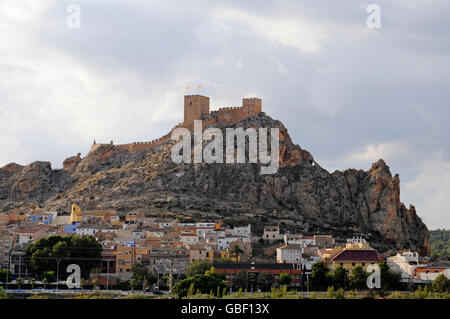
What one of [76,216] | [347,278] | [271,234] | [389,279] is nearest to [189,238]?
[271,234]

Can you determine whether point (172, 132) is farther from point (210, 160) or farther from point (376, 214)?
point (376, 214)

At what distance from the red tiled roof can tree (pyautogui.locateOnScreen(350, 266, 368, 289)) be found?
17.2 ft

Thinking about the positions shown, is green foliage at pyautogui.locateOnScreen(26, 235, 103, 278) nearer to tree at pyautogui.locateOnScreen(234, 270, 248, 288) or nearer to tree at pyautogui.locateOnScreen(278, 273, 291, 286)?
tree at pyautogui.locateOnScreen(234, 270, 248, 288)

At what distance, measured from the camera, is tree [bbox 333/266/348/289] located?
75438 mm

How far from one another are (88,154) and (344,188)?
50569 millimetres

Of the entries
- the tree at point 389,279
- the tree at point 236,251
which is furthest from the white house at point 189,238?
the tree at point 389,279

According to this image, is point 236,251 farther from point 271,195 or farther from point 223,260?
point 271,195

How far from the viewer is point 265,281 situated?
76438mm

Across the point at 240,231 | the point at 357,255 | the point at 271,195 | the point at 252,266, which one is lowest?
the point at 252,266

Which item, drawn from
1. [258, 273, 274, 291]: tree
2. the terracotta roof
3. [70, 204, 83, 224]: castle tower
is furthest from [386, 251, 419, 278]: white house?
[70, 204, 83, 224]: castle tower

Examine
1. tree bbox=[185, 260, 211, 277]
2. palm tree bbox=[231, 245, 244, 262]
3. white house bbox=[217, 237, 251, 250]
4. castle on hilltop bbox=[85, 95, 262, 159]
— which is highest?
castle on hilltop bbox=[85, 95, 262, 159]

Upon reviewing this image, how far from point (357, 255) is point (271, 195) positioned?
38.4 metres

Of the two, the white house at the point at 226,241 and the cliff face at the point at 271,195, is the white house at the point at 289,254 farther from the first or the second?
the cliff face at the point at 271,195
